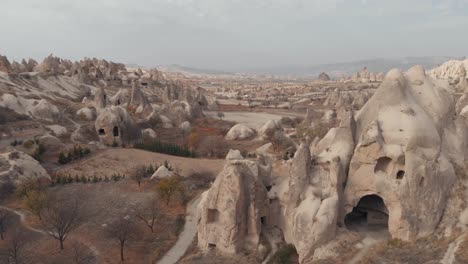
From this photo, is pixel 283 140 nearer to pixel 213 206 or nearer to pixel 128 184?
pixel 128 184

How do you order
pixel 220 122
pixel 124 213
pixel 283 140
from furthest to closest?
pixel 220 122
pixel 283 140
pixel 124 213

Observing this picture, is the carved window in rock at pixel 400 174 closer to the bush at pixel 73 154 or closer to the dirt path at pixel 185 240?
the dirt path at pixel 185 240

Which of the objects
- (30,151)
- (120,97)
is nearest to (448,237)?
(30,151)

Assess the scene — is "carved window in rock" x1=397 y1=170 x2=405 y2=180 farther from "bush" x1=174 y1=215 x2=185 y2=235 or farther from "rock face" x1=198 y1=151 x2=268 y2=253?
"bush" x1=174 y1=215 x2=185 y2=235

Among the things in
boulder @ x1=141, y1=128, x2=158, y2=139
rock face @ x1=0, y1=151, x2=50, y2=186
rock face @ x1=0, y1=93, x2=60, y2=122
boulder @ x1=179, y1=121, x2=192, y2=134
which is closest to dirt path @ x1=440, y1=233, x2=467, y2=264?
rock face @ x1=0, y1=151, x2=50, y2=186

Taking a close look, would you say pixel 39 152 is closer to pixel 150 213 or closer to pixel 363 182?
pixel 150 213
